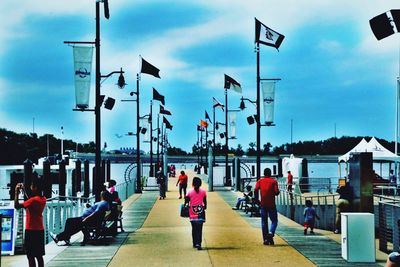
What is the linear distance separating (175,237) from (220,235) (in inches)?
52.6

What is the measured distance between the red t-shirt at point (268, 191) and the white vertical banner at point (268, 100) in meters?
12.0

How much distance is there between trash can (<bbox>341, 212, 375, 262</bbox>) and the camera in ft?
48.5

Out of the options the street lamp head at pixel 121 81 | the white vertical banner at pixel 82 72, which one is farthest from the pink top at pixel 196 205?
the street lamp head at pixel 121 81

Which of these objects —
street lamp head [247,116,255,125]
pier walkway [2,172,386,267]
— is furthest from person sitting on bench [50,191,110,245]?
street lamp head [247,116,255,125]

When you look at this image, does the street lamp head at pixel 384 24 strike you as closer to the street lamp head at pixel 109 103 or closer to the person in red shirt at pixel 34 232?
the person in red shirt at pixel 34 232

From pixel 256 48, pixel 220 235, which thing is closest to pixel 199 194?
pixel 220 235

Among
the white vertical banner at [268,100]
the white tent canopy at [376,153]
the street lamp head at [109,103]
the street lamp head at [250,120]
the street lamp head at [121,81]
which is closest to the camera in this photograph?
the street lamp head at [121,81]

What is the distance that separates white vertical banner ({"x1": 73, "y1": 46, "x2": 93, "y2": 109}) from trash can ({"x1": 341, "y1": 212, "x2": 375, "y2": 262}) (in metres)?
10.5

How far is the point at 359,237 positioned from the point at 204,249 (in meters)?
3.75

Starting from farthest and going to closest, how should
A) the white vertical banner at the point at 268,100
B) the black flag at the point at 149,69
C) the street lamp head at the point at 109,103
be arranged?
the black flag at the point at 149,69, the white vertical banner at the point at 268,100, the street lamp head at the point at 109,103

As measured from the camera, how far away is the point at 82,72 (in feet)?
74.1

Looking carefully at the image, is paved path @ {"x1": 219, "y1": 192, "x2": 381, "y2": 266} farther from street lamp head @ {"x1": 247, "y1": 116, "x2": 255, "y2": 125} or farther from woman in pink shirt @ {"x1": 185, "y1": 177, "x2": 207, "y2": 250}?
street lamp head @ {"x1": 247, "y1": 116, "x2": 255, "y2": 125}

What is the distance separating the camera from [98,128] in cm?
2214

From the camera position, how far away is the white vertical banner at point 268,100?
96.7 feet
